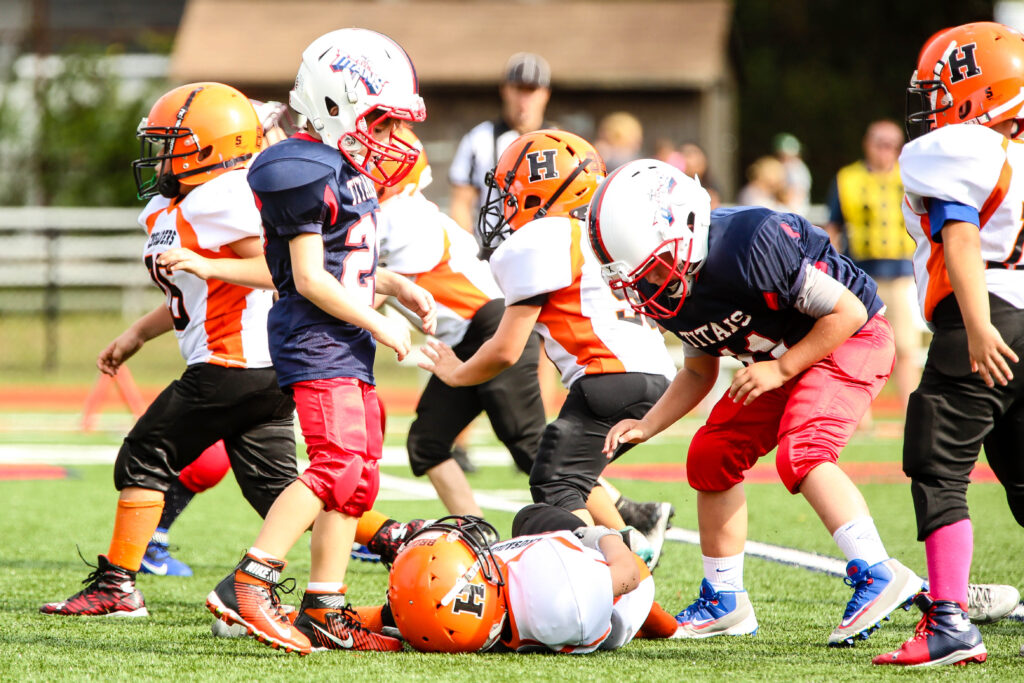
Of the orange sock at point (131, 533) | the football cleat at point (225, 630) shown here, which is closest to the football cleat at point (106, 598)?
the orange sock at point (131, 533)

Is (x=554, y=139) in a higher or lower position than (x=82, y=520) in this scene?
higher

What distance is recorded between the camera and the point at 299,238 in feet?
11.0

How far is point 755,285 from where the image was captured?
3.32 metres

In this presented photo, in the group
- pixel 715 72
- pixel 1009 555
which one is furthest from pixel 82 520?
pixel 715 72

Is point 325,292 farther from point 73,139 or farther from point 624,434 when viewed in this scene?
point 73,139

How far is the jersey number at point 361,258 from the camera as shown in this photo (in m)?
3.53

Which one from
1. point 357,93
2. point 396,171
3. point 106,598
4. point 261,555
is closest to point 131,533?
point 106,598

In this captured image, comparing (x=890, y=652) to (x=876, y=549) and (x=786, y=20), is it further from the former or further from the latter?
(x=786, y=20)

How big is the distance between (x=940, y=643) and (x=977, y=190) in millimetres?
1157

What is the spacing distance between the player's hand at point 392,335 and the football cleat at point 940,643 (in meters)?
1.47

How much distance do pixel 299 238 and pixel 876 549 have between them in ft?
5.77

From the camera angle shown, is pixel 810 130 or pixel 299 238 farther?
pixel 810 130

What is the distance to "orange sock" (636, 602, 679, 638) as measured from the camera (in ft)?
11.8

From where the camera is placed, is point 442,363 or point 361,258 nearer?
point 361,258
